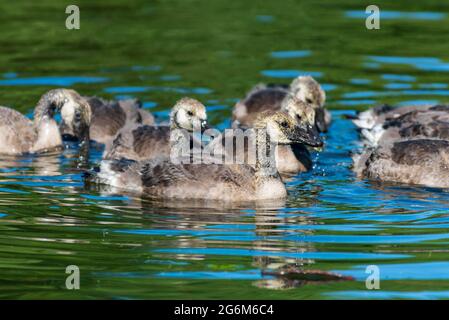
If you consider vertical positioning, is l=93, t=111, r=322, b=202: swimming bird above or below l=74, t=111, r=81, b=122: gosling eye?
below

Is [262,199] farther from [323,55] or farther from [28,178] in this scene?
[323,55]

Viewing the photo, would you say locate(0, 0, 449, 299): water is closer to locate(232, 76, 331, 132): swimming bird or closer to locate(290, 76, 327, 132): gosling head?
locate(232, 76, 331, 132): swimming bird

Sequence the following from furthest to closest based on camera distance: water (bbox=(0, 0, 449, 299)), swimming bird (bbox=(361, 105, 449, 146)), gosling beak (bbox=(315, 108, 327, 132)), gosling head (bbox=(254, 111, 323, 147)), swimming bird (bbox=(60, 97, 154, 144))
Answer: swimming bird (bbox=(60, 97, 154, 144)) → gosling beak (bbox=(315, 108, 327, 132)) → swimming bird (bbox=(361, 105, 449, 146)) → gosling head (bbox=(254, 111, 323, 147)) → water (bbox=(0, 0, 449, 299))

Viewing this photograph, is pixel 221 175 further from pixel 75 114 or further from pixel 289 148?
pixel 75 114

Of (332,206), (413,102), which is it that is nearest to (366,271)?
(332,206)

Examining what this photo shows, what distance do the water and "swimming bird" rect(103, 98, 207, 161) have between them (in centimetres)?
65

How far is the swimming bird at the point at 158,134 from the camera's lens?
14.4 meters

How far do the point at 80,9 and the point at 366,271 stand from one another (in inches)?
553

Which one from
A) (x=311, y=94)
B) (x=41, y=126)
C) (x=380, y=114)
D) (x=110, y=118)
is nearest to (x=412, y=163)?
(x=380, y=114)

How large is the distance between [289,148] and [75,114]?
11.6ft

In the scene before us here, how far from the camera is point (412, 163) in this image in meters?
13.7

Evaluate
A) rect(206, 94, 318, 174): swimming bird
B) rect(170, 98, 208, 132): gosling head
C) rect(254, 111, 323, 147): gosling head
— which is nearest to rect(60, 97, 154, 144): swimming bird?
rect(170, 98, 208, 132): gosling head

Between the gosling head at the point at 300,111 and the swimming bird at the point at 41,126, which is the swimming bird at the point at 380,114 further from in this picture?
the swimming bird at the point at 41,126

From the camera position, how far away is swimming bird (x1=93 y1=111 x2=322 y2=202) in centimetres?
1279
